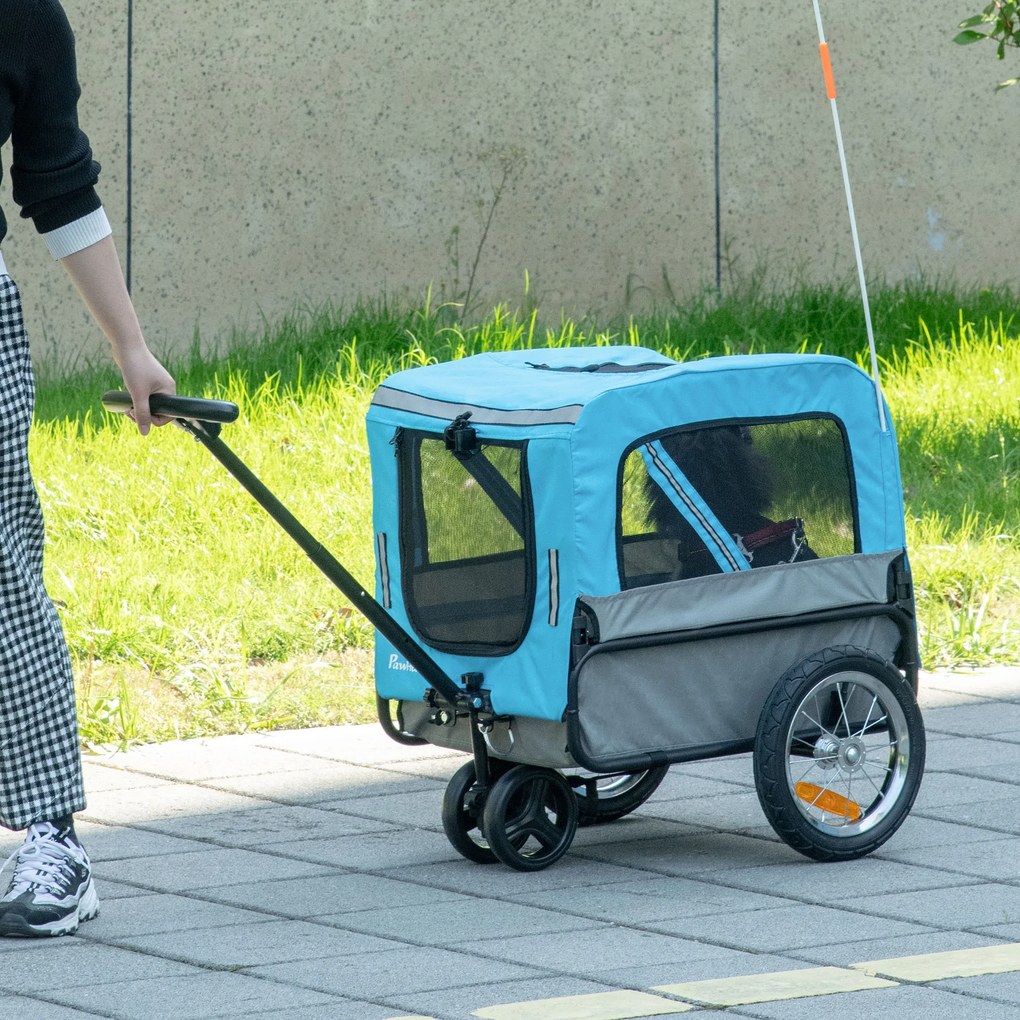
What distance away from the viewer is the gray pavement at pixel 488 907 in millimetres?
3023

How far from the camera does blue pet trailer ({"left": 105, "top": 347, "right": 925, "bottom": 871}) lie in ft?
11.8

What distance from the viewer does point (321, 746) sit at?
475 centimetres

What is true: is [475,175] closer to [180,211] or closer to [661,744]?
[180,211]

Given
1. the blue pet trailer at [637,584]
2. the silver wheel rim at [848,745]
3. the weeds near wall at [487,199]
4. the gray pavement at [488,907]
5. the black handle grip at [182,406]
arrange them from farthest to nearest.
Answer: the weeds near wall at [487,199] → the silver wheel rim at [848,745] → the blue pet trailer at [637,584] → the black handle grip at [182,406] → the gray pavement at [488,907]

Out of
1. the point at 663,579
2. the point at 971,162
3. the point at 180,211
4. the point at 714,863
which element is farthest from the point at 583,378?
the point at 971,162

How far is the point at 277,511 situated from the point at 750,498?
894 millimetres

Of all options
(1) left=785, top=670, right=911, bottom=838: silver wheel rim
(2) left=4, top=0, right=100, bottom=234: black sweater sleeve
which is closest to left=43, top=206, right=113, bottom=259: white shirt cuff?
(2) left=4, top=0, right=100, bottom=234: black sweater sleeve

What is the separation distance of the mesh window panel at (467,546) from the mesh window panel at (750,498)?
8.3 inches

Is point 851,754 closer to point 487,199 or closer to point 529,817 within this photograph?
point 529,817

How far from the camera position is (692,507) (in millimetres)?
3705

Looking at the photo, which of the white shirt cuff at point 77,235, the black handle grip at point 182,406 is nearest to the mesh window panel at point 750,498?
the black handle grip at point 182,406

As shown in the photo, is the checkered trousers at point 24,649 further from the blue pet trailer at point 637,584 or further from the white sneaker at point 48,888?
the blue pet trailer at point 637,584

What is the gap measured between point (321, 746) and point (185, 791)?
479 mm

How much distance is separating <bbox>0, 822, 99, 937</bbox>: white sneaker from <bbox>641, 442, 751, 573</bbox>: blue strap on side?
121 cm
